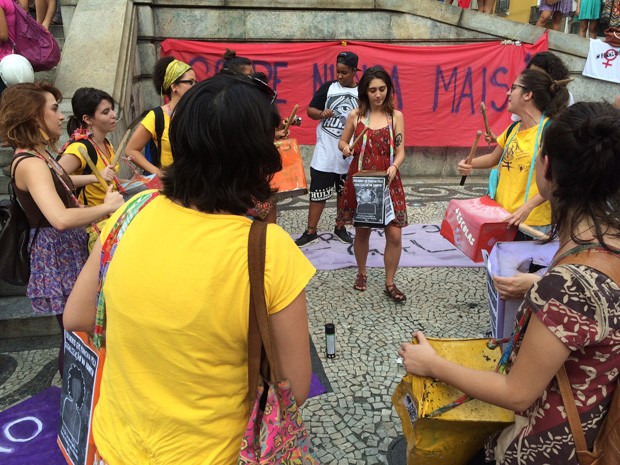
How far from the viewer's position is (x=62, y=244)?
2643 millimetres

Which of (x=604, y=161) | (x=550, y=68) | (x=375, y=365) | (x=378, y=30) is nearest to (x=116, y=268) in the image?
(x=604, y=161)

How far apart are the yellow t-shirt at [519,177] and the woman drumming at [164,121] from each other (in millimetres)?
2214

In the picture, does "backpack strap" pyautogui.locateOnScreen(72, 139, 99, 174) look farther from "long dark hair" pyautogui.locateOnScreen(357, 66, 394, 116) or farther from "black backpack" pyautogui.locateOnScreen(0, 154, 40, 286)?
"long dark hair" pyautogui.locateOnScreen(357, 66, 394, 116)

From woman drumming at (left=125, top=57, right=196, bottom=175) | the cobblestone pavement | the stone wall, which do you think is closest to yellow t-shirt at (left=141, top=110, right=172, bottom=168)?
woman drumming at (left=125, top=57, right=196, bottom=175)

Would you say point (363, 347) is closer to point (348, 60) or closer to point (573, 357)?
point (573, 357)

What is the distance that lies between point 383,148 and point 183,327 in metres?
3.12

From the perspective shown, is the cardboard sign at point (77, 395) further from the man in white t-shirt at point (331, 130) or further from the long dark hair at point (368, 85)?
the man in white t-shirt at point (331, 130)

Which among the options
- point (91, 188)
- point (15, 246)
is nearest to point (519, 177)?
point (91, 188)

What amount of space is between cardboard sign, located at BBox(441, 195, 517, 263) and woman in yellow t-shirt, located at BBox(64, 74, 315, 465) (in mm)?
1842

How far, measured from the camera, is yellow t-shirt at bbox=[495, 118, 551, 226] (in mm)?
2879

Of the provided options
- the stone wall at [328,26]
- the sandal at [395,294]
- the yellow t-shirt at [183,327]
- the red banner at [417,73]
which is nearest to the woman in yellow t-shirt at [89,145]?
the yellow t-shirt at [183,327]

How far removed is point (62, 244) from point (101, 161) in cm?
63

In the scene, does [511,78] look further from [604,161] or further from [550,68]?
[604,161]

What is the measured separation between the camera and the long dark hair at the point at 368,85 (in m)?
3.90
